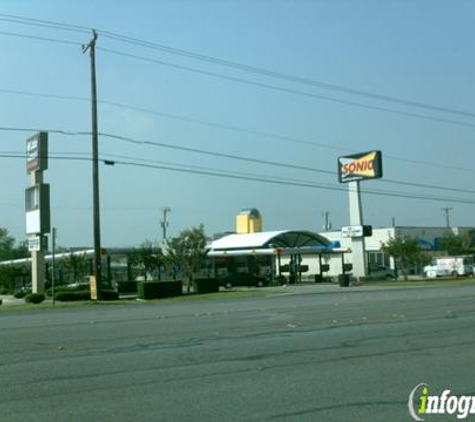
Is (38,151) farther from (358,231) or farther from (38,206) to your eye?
(358,231)

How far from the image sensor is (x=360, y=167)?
63.6 metres

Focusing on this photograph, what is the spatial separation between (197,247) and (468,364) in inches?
1428

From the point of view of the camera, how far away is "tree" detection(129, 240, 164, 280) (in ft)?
179

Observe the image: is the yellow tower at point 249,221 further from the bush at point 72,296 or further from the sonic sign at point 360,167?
the bush at point 72,296

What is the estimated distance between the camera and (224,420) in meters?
7.53

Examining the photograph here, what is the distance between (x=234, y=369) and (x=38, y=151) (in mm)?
34784

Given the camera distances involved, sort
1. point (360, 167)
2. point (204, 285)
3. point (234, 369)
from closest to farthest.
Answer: point (234, 369)
point (204, 285)
point (360, 167)

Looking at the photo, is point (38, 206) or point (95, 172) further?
point (38, 206)

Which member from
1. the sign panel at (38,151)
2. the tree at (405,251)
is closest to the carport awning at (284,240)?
the tree at (405,251)

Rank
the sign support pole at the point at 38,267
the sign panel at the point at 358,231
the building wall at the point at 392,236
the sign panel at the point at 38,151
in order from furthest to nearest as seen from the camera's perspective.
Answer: the building wall at the point at 392,236 → the sign panel at the point at 358,231 → the sign support pole at the point at 38,267 → the sign panel at the point at 38,151

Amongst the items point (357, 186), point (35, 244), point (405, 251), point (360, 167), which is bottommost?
point (405, 251)

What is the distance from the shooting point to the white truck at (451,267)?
67.9 metres

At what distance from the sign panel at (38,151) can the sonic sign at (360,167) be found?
98.8 feet

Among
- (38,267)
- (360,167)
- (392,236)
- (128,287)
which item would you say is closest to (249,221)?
(392,236)
